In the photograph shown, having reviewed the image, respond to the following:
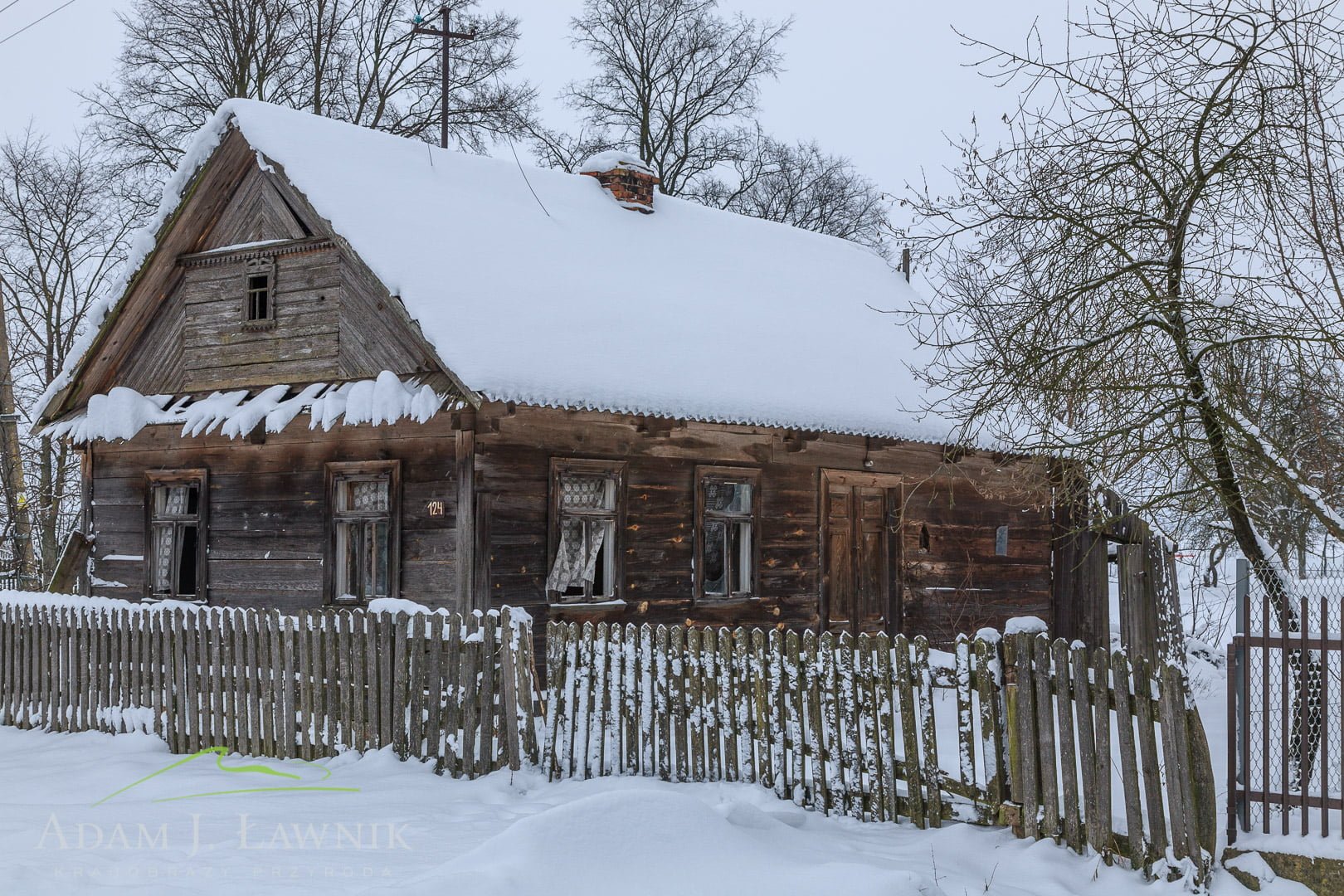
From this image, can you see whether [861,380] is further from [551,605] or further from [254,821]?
[254,821]

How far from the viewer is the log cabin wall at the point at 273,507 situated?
41.9ft

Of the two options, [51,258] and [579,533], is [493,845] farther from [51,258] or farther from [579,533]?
[51,258]

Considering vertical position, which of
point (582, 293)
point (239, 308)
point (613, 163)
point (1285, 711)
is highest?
point (613, 163)

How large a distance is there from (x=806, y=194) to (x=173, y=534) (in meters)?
23.0

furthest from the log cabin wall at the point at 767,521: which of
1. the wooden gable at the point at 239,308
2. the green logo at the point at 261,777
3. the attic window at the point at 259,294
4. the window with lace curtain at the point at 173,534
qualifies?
the window with lace curtain at the point at 173,534

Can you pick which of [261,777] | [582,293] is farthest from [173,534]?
[261,777]

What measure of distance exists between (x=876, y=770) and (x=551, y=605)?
5482mm

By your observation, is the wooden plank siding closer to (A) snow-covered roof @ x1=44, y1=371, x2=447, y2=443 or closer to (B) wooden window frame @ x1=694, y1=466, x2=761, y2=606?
(B) wooden window frame @ x1=694, y1=466, x2=761, y2=606

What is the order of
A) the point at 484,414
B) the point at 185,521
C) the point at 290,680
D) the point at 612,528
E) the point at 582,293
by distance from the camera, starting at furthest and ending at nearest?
the point at 185,521 → the point at 582,293 → the point at 612,528 → the point at 484,414 → the point at 290,680

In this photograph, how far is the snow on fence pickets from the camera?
6660 mm

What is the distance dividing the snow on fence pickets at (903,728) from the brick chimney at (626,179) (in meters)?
9.49

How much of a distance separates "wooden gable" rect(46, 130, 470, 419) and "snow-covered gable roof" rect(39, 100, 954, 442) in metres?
0.28

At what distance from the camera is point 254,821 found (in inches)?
300

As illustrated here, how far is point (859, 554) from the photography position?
53.1ft
